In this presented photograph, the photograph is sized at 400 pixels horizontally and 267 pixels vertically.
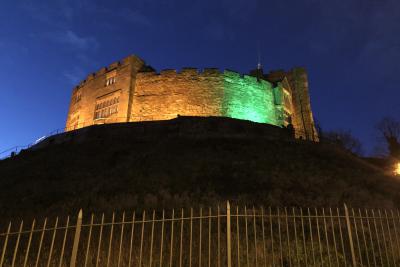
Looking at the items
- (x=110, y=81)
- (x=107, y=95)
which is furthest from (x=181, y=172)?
(x=110, y=81)

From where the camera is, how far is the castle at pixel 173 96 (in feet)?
108

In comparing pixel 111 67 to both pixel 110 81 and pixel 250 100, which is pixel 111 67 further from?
pixel 250 100

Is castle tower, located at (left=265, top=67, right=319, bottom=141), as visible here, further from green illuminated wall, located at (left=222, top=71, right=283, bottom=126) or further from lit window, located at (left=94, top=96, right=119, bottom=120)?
lit window, located at (left=94, top=96, right=119, bottom=120)

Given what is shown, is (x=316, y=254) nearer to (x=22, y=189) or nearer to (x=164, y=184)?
(x=164, y=184)

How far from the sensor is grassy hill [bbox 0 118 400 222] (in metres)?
13.0

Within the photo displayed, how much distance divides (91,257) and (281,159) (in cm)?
1427

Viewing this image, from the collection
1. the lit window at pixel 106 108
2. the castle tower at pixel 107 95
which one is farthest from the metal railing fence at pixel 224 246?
the lit window at pixel 106 108

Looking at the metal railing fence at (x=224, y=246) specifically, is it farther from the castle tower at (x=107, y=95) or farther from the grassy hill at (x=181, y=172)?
the castle tower at (x=107, y=95)

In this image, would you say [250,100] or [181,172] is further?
[250,100]

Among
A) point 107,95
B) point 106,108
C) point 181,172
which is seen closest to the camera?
point 181,172

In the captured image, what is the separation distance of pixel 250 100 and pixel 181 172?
1943 cm

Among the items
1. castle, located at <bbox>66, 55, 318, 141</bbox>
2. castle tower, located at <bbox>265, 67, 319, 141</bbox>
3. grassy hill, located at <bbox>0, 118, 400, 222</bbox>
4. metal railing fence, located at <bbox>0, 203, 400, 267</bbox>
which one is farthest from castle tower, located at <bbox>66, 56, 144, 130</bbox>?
metal railing fence, located at <bbox>0, 203, 400, 267</bbox>

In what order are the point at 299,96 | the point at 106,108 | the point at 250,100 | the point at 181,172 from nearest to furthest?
1. the point at 181,172
2. the point at 250,100
3. the point at 106,108
4. the point at 299,96

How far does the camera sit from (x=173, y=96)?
108 ft
